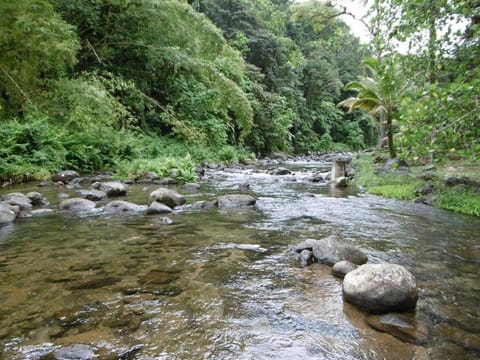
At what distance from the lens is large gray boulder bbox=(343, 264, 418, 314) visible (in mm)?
2670

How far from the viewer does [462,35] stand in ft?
15.0

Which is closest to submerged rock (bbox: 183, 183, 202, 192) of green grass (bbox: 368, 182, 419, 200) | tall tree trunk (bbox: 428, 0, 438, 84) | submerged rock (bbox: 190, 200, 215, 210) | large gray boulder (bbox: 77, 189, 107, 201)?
large gray boulder (bbox: 77, 189, 107, 201)

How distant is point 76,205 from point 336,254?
4.83 m

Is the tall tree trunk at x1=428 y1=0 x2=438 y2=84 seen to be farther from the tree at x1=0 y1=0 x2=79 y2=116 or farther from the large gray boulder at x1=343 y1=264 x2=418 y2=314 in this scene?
the tree at x1=0 y1=0 x2=79 y2=116

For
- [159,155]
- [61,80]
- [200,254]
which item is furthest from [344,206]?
[159,155]

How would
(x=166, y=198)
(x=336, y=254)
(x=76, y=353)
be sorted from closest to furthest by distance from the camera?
(x=76, y=353) → (x=336, y=254) → (x=166, y=198)

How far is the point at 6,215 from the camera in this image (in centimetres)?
548

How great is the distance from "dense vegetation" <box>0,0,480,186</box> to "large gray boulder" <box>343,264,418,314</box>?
1.87 metres

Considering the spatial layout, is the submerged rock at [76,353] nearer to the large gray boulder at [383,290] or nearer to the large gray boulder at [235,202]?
the large gray boulder at [383,290]

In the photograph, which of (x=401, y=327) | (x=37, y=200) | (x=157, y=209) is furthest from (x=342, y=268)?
(x=37, y=200)

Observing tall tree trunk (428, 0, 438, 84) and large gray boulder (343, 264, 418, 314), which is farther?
tall tree trunk (428, 0, 438, 84)

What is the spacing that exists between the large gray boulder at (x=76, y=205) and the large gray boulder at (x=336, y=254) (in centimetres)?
442

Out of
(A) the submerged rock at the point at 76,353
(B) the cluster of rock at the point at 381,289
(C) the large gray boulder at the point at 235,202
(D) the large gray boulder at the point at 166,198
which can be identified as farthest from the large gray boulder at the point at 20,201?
(B) the cluster of rock at the point at 381,289

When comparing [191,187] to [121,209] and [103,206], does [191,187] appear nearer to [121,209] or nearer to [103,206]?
[103,206]
